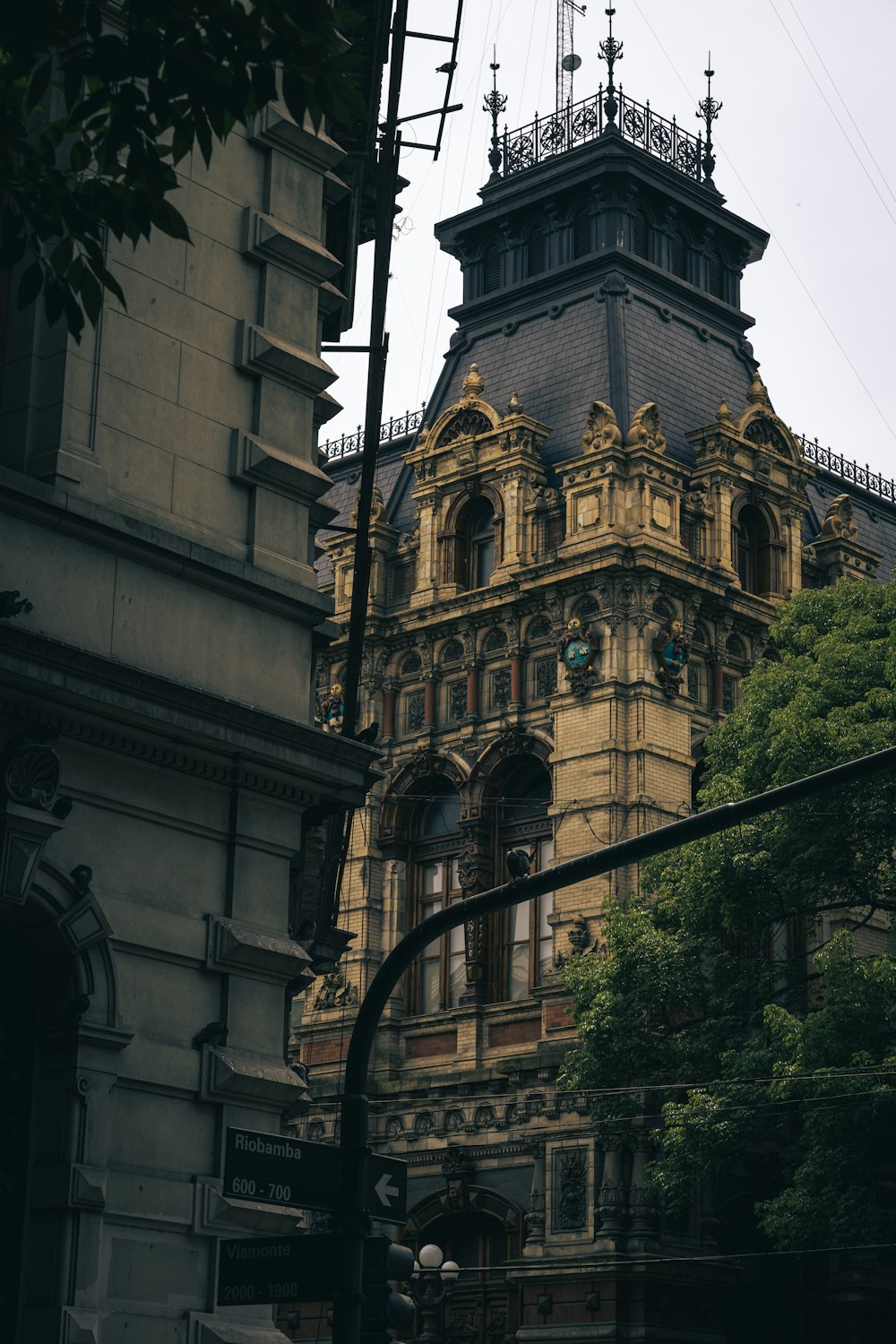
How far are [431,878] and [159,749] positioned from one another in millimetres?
30690

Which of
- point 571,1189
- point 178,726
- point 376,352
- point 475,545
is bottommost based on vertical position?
point 571,1189

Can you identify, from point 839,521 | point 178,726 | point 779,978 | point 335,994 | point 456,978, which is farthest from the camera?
point 839,521

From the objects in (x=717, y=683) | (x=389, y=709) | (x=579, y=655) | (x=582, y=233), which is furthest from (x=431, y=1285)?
(x=582, y=233)

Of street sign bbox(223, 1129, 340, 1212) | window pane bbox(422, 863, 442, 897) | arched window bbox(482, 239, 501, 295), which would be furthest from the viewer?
arched window bbox(482, 239, 501, 295)

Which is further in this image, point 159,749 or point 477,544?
point 477,544

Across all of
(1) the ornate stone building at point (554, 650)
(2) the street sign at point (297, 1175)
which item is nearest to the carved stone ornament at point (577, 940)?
(1) the ornate stone building at point (554, 650)

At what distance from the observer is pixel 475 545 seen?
4681cm

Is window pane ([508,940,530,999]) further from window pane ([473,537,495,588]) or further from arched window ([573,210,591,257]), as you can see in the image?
arched window ([573,210,591,257])

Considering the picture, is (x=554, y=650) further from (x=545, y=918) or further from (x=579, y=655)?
(x=545, y=918)

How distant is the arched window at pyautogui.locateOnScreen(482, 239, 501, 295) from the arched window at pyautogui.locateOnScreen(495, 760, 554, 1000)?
43.9 feet

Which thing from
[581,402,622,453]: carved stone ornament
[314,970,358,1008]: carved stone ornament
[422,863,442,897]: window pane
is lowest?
[314,970,358,1008]: carved stone ornament

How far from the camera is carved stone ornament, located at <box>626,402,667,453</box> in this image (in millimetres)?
43594

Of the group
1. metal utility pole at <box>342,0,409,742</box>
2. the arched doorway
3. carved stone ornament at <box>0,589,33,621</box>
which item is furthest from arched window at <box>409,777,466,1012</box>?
carved stone ornament at <box>0,589,33,621</box>

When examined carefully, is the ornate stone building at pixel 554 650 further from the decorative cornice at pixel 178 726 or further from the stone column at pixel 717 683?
the decorative cornice at pixel 178 726
